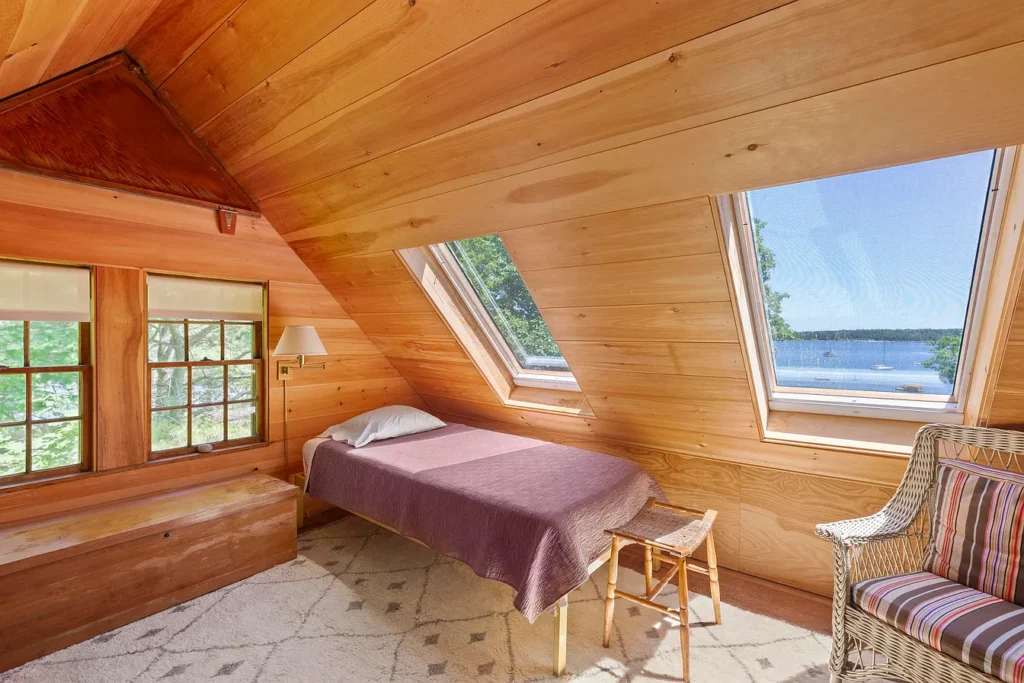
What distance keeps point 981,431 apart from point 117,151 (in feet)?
13.3

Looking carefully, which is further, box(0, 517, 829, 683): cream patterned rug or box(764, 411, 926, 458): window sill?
box(764, 411, 926, 458): window sill

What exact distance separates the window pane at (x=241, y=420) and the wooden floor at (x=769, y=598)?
251cm

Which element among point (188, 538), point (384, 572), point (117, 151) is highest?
point (117, 151)

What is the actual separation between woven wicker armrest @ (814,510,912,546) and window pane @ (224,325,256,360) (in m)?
3.29

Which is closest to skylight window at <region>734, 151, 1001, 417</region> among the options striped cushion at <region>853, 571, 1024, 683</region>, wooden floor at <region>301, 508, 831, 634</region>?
striped cushion at <region>853, 571, 1024, 683</region>

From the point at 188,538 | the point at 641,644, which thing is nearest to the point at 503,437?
the point at 641,644

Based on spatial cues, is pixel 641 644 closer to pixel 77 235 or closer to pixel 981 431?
pixel 981 431

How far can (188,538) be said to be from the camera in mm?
2531

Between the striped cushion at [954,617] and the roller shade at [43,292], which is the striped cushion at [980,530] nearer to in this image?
the striped cushion at [954,617]

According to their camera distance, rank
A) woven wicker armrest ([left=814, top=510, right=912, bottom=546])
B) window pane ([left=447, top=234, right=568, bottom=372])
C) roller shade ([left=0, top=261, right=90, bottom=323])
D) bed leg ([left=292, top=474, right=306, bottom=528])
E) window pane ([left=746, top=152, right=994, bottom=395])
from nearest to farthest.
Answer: window pane ([left=746, top=152, right=994, bottom=395]) → woven wicker armrest ([left=814, top=510, right=912, bottom=546]) → roller shade ([left=0, top=261, right=90, bottom=323]) → window pane ([left=447, top=234, right=568, bottom=372]) → bed leg ([left=292, top=474, right=306, bottom=528])

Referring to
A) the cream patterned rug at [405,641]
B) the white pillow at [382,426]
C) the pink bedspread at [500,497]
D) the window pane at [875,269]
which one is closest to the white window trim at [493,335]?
the pink bedspread at [500,497]

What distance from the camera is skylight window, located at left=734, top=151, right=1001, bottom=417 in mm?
1786

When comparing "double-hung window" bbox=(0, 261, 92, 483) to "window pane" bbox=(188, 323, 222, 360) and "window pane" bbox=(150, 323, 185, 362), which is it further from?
"window pane" bbox=(188, 323, 222, 360)

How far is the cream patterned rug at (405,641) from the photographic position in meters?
2.02
